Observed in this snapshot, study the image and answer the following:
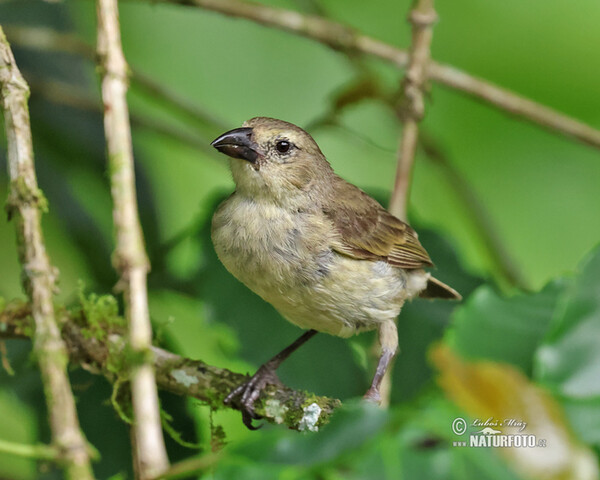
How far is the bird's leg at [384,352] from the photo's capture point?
3326mm

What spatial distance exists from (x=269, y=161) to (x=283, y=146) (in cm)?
10

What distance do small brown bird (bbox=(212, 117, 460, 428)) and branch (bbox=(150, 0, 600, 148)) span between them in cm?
72

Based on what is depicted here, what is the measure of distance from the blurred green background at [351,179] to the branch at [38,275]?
0.33m

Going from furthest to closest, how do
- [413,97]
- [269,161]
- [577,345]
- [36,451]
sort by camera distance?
[413,97] → [269,161] → [577,345] → [36,451]

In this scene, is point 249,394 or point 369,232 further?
point 369,232

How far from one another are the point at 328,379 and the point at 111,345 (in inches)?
45.9

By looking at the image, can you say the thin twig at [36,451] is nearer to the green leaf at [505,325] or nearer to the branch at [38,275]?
the branch at [38,275]

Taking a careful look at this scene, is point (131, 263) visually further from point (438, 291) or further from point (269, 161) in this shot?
point (438, 291)

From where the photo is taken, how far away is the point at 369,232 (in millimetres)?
3596

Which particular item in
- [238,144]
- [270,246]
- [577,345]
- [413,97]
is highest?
[413,97]

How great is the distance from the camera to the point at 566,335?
64.9 inches

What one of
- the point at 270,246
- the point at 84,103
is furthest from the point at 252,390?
the point at 84,103

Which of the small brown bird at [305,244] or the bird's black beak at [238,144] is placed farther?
the bird's black beak at [238,144]

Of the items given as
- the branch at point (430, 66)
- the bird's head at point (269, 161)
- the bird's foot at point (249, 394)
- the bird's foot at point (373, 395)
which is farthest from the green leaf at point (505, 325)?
the branch at point (430, 66)
